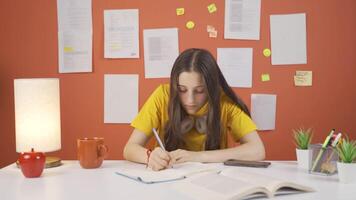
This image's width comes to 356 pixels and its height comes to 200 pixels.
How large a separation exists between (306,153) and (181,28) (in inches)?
52.7

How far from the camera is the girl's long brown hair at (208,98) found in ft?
6.36

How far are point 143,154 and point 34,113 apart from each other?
1.54ft

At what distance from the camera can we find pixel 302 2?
104 inches

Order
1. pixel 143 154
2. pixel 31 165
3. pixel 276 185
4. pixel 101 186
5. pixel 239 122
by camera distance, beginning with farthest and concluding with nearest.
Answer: pixel 239 122 → pixel 143 154 → pixel 31 165 → pixel 101 186 → pixel 276 185

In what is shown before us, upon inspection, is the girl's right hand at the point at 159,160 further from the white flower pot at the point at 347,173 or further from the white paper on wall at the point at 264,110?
the white paper on wall at the point at 264,110

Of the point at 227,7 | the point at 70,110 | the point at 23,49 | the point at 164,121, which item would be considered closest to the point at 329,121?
the point at 227,7

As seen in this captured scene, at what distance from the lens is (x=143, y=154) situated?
173cm

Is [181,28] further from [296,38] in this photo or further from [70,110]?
[70,110]

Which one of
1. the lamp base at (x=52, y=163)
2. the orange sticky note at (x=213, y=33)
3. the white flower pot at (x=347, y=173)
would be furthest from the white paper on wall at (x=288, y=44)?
the lamp base at (x=52, y=163)

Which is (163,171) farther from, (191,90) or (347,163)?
(347,163)

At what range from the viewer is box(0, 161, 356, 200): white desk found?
118 centimetres

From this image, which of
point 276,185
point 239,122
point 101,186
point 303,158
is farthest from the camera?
point 239,122

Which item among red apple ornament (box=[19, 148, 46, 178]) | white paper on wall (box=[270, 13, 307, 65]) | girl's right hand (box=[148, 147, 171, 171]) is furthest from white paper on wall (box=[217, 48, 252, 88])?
red apple ornament (box=[19, 148, 46, 178])

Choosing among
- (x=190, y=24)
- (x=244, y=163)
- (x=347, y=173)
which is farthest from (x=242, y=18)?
(x=347, y=173)
